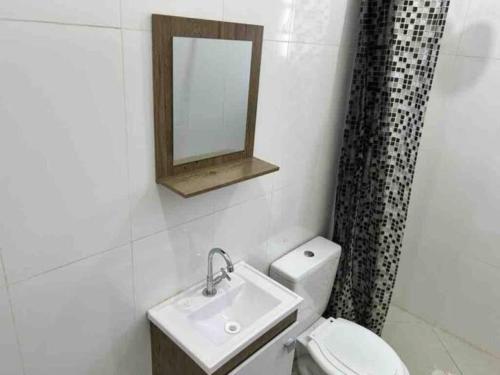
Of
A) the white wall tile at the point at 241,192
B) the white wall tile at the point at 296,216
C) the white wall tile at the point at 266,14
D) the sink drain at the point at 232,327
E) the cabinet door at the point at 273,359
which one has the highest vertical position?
the white wall tile at the point at 266,14

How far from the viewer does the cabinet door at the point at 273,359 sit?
1395 mm

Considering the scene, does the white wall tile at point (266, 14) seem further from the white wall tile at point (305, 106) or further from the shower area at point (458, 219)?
the shower area at point (458, 219)

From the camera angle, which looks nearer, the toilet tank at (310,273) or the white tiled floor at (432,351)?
the toilet tank at (310,273)

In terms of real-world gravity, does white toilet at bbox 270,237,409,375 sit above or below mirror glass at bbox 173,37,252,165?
below

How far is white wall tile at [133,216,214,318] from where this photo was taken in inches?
52.7

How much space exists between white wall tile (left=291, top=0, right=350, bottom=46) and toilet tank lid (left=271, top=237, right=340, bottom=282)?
105cm

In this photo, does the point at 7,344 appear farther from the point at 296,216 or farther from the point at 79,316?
the point at 296,216

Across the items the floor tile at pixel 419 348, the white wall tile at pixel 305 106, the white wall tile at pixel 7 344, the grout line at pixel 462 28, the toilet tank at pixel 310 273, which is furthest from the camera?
the floor tile at pixel 419 348

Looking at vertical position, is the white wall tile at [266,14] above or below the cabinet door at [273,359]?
above

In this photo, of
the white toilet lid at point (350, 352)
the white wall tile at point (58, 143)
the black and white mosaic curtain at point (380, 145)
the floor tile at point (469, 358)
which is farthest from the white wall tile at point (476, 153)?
the white wall tile at point (58, 143)

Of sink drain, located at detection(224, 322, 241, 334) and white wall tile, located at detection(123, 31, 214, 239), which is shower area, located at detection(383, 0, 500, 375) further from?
white wall tile, located at detection(123, 31, 214, 239)

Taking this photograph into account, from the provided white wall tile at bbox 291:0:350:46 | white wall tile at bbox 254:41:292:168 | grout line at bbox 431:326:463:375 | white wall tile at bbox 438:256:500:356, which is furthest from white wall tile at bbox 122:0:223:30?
grout line at bbox 431:326:463:375

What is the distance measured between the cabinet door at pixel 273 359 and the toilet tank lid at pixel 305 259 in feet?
0.99

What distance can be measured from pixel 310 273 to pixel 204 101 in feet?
3.38
